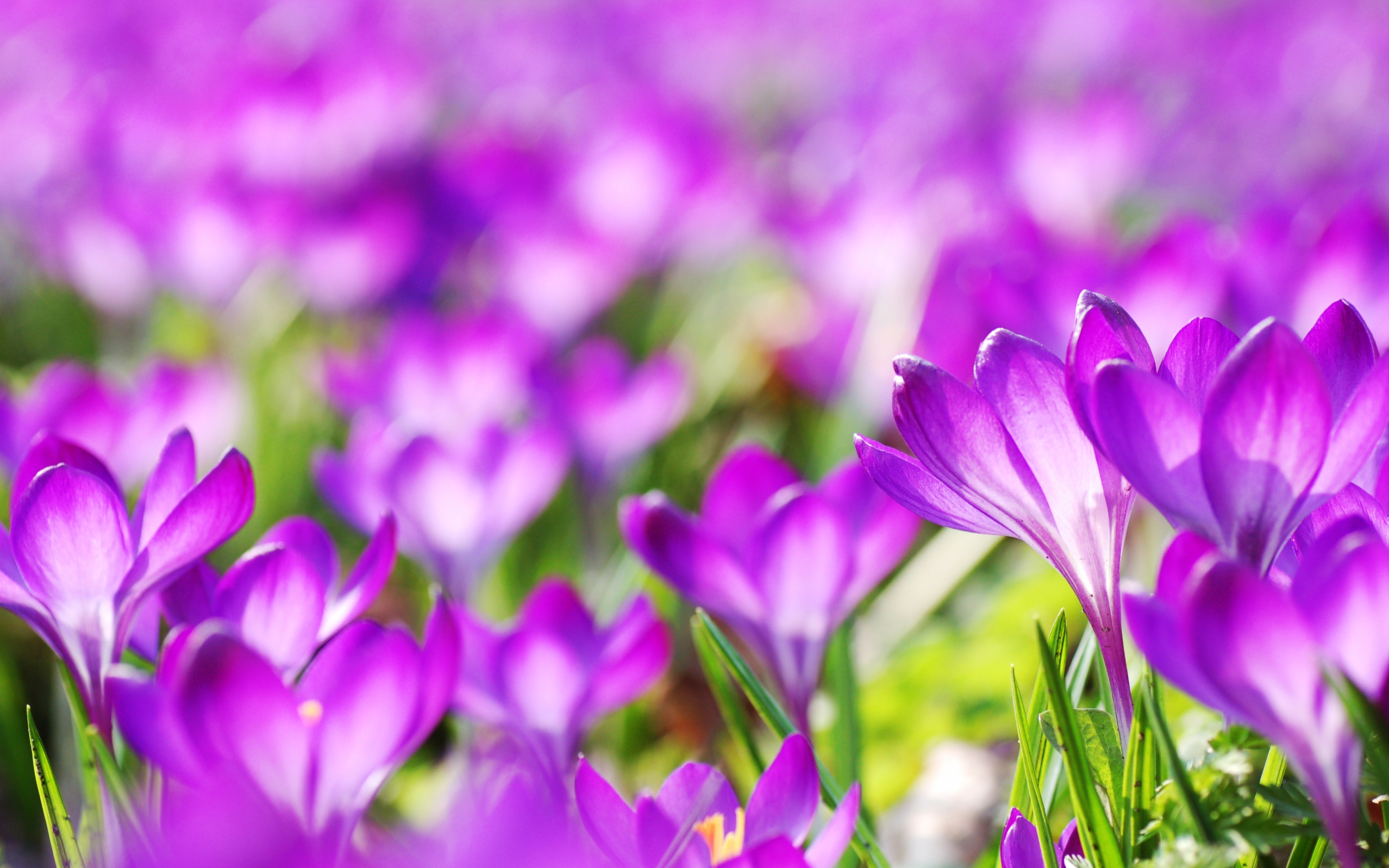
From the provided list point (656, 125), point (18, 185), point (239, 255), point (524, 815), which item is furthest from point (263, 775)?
point (18, 185)

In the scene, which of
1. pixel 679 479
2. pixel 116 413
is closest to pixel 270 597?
pixel 116 413

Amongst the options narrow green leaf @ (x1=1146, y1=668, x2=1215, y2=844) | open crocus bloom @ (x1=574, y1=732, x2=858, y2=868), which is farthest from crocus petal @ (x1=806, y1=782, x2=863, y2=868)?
narrow green leaf @ (x1=1146, y1=668, x2=1215, y2=844)

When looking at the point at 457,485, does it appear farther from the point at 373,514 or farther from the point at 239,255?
the point at 239,255

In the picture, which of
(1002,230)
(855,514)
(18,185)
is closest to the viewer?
(855,514)

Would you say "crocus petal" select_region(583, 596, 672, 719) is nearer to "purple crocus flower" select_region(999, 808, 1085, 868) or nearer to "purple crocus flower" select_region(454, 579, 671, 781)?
"purple crocus flower" select_region(454, 579, 671, 781)

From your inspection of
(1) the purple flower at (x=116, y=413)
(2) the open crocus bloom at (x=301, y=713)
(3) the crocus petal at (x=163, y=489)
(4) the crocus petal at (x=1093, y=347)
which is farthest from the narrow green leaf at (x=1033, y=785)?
(1) the purple flower at (x=116, y=413)

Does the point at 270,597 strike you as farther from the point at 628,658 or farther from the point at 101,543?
the point at 628,658
